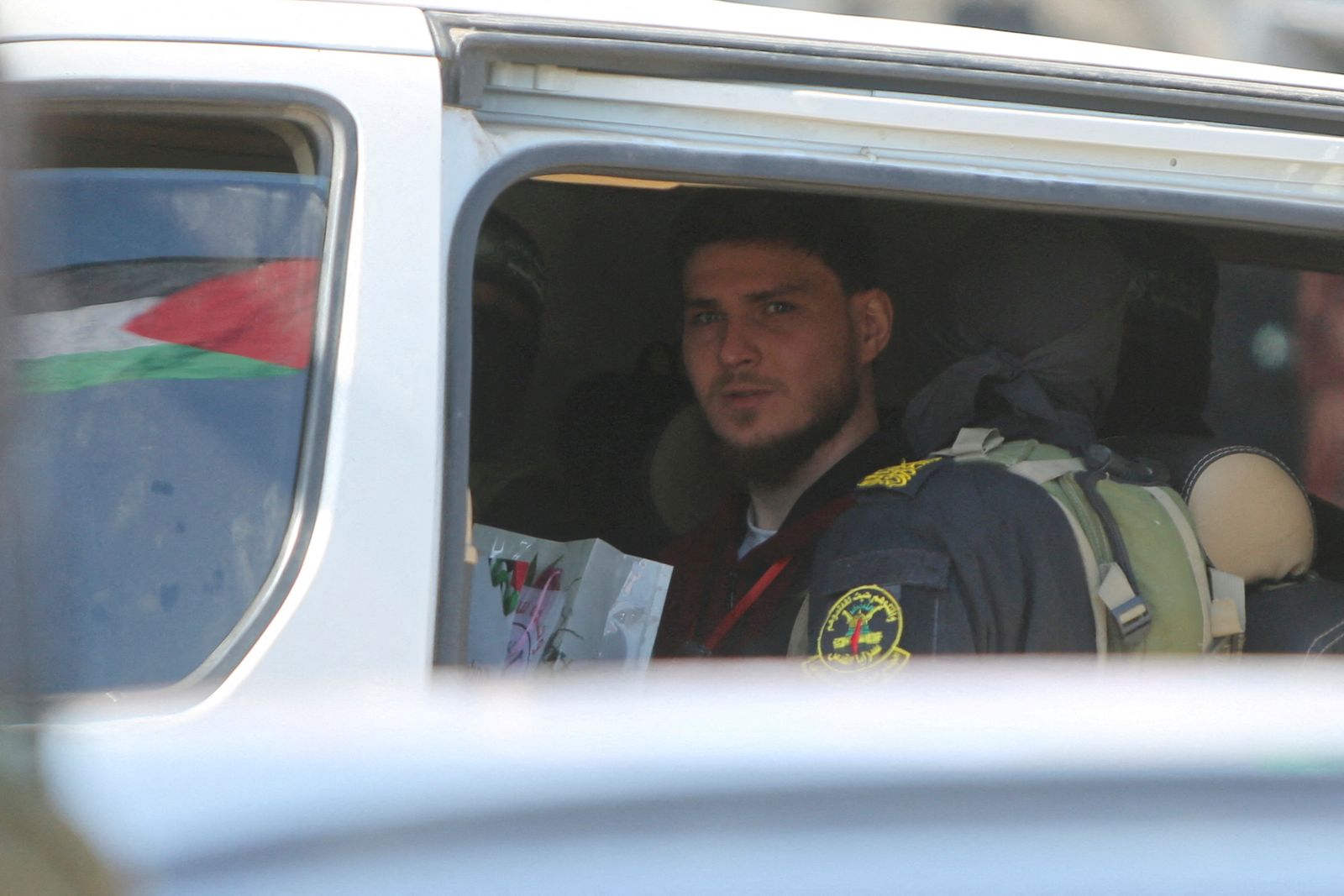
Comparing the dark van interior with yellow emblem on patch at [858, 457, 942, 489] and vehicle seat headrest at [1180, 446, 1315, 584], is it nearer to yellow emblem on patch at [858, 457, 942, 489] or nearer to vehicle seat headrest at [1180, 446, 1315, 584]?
vehicle seat headrest at [1180, 446, 1315, 584]

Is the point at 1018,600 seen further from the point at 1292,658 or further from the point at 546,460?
the point at 546,460

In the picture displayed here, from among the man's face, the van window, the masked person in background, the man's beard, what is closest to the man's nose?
the man's face

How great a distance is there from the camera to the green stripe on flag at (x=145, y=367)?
50.6 inches

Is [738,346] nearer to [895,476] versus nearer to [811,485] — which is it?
[811,485]

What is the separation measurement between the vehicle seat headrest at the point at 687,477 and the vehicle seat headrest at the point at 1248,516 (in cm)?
106

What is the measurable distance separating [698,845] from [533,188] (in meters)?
2.25

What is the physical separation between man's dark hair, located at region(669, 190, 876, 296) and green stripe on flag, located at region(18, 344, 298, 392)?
141 centimetres

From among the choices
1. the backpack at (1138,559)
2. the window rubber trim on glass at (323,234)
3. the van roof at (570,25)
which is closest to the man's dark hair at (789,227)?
the backpack at (1138,559)

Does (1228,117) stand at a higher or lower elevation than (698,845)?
higher

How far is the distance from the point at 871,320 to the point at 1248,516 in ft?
3.02

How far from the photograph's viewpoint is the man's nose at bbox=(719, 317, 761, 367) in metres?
2.71

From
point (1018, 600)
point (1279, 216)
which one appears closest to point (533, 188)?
point (1018, 600)

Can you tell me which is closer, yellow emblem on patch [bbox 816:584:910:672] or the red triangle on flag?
the red triangle on flag

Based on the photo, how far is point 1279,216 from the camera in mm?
1629
